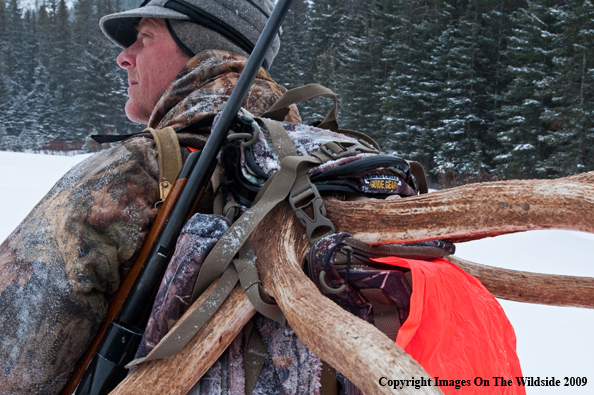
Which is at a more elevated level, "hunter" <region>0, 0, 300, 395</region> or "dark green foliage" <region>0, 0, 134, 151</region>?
"dark green foliage" <region>0, 0, 134, 151</region>

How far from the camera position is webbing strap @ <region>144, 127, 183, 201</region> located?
143 centimetres

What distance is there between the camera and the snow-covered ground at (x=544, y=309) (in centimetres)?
346

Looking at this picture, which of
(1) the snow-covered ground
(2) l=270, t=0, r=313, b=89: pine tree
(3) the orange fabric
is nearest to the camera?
(3) the orange fabric

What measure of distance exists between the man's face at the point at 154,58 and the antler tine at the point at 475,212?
1.28m

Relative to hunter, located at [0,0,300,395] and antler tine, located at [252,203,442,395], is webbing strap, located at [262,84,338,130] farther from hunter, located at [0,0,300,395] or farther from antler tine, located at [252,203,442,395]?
antler tine, located at [252,203,442,395]

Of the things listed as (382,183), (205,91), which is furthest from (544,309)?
(205,91)

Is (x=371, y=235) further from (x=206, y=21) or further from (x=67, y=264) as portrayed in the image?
(x=206, y=21)

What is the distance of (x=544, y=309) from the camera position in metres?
4.51

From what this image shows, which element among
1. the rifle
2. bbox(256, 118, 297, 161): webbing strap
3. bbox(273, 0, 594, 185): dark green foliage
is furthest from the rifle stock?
bbox(273, 0, 594, 185): dark green foliage

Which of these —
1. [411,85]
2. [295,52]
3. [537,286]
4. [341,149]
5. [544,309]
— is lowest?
[544,309]

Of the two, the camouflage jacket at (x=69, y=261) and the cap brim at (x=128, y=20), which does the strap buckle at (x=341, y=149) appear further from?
the cap brim at (x=128, y=20)

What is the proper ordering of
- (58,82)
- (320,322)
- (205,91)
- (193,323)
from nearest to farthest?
(320,322)
(193,323)
(205,91)
(58,82)

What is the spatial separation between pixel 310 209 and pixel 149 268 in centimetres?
57

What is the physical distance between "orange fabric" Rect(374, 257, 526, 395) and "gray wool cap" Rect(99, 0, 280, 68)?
1454 millimetres
